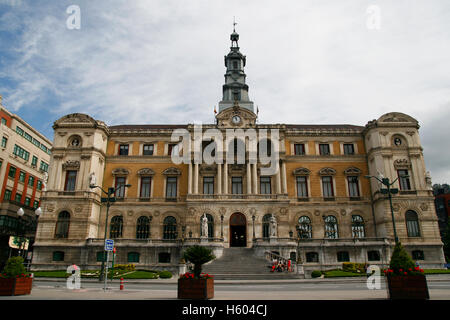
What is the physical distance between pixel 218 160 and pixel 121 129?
16952 mm

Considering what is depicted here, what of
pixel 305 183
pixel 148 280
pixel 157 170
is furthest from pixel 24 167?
pixel 305 183

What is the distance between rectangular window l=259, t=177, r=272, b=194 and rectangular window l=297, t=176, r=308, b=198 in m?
4.31

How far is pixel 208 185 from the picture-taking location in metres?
49.8

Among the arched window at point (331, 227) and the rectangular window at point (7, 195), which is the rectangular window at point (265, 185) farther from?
the rectangular window at point (7, 195)

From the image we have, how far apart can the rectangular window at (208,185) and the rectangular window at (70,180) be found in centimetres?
1764

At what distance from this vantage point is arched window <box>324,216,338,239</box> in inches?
1870

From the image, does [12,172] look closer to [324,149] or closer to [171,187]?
[171,187]

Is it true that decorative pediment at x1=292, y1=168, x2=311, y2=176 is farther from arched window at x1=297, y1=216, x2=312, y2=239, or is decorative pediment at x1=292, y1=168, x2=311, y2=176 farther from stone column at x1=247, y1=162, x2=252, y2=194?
stone column at x1=247, y1=162, x2=252, y2=194

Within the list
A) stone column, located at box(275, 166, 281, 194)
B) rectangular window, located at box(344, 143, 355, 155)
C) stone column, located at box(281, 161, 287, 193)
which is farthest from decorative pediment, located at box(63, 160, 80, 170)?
rectangular window, located at box(344, 143, 355, 155)

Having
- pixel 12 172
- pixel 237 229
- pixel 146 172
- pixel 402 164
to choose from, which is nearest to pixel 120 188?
pixel 146 172

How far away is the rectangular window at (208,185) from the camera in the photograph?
162 feet
